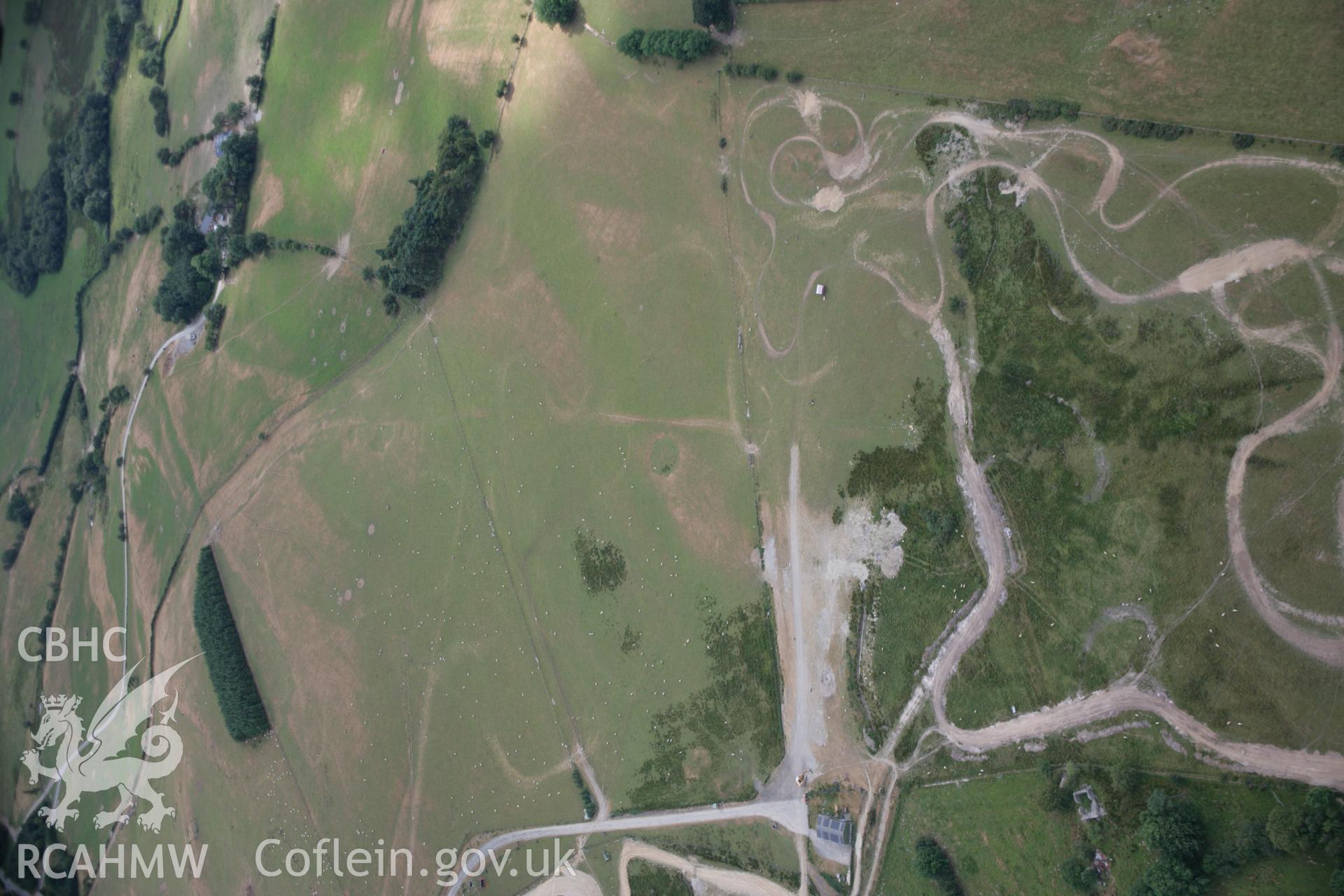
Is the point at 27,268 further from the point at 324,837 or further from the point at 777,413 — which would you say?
the point at 777,413

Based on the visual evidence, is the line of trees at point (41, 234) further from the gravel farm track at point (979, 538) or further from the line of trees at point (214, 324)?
the gravel farm track at point (979, 538)

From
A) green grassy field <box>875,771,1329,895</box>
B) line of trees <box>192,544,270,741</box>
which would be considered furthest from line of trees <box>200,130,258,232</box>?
green grassy field <box>875,771,1329,895</box>

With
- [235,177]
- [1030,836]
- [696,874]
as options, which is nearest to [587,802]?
[696,874]

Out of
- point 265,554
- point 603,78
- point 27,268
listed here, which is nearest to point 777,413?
point 603,78

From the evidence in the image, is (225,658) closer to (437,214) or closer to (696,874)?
(437,214)

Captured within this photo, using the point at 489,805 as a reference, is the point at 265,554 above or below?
above
